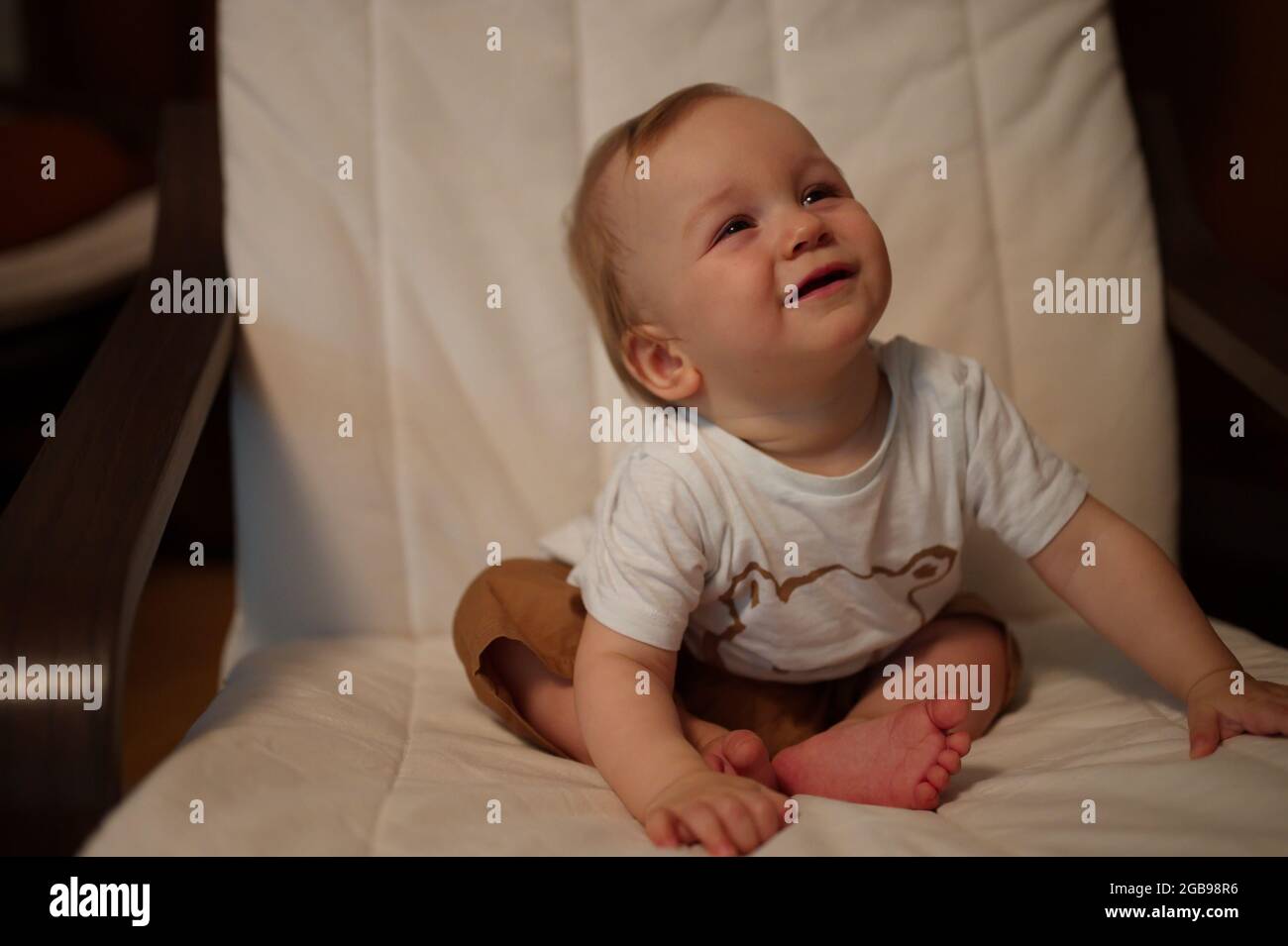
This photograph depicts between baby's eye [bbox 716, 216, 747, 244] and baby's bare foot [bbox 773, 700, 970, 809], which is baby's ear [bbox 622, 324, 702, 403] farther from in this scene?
baby's bare foot [bbox 773, 700, 970, 809]

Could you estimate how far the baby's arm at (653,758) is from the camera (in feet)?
2.05

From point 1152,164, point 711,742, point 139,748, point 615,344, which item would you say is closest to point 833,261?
point 615,344

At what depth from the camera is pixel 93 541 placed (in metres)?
0.68

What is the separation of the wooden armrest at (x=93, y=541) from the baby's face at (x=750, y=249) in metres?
0.36

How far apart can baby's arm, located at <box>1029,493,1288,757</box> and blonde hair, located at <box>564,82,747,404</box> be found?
1.08ft

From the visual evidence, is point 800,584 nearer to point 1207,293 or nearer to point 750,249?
point 750,249

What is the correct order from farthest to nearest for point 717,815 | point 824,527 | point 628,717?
point 824,527 < point 628,717 < point 717,815

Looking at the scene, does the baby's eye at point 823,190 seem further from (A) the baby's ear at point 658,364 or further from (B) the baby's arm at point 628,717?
(B) the baby's arm at point 628,717

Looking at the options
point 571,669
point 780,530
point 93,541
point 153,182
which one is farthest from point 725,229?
point 153,182

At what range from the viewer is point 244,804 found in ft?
2.12

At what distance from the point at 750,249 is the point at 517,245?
1.25 ft

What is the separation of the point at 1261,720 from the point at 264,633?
0.80 m

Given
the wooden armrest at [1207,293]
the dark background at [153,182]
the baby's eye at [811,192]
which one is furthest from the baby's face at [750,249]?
the dark background at [153,182]
